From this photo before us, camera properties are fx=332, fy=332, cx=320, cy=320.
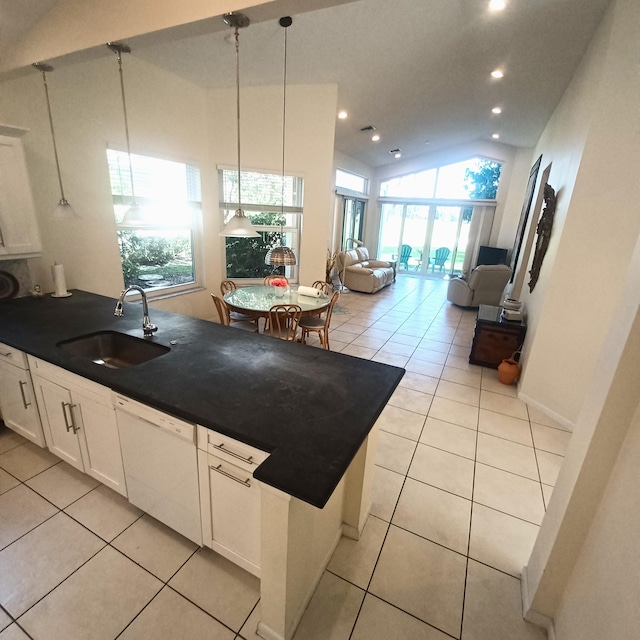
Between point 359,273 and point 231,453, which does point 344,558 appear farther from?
point 359,273

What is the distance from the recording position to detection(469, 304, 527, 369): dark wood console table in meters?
3.79

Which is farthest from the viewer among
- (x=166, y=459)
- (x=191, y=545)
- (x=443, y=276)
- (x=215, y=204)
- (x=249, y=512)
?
(x=443, y=276)

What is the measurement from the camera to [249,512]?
136cm

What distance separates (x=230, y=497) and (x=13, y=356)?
1.74 metres

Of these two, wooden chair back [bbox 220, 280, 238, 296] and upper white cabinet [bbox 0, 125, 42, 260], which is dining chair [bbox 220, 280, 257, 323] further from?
upper white cabinet [bbox 0, 125, 42, 260]

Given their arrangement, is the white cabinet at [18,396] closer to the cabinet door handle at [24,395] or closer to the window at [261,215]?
the cabinet door handle at [24,395]

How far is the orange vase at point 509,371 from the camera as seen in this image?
3545mm

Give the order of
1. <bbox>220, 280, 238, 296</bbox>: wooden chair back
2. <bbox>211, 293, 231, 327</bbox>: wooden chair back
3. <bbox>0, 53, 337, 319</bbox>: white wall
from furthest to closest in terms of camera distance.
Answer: <bbox>220, 280, 238, 296</bbox>: wooden chair back < <bbox>211, 293, 231, 327</bbox>: wooden chair back < <bbox>0, 53, 337, 319</bbox>: white wall

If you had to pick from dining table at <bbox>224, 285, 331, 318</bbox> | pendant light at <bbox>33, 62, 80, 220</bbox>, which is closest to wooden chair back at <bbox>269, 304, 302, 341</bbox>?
dining table at <bbox>224, 285, 331, 318</bbox>

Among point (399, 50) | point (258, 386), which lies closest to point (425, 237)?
point (399, 50)

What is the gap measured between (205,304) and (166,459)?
3.56 metres

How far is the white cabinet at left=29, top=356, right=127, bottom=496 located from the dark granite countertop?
12cm

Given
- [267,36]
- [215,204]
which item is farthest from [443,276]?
[267,36]

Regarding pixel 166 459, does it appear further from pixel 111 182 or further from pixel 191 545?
pixel 111 182
